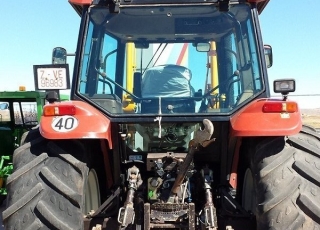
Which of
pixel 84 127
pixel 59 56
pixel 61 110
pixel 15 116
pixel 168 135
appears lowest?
pixel 15 116

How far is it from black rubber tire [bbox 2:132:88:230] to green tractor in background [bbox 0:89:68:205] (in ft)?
19.4

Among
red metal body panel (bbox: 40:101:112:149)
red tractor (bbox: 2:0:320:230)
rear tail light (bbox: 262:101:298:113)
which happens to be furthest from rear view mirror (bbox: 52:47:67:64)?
rear tail light (bbox: 262:101:298:113)

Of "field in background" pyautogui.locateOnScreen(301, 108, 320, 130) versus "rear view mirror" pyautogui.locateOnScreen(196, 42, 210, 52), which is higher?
"rear view mirror" pyautogui.locateOnScreen(196, 42, 210, 52)

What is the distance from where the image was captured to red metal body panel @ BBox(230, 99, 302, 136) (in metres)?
3.30

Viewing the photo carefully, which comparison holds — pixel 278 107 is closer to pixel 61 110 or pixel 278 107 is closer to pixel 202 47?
pixel 202 47

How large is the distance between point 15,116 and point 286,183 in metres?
8.06

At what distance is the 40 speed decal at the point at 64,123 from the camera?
11.2ft

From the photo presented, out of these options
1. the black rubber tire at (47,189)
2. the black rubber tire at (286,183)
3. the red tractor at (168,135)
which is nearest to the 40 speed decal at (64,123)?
the red tractor at (168,135)

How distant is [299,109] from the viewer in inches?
136

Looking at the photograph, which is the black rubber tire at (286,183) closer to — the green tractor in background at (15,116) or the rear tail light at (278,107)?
the rear tail light at (278,107)

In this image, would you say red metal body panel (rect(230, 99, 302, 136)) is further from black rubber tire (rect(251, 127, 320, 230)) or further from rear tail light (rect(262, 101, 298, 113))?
black rubber tire (rect(251, 127, 320, 230))

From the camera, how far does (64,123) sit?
3.44m

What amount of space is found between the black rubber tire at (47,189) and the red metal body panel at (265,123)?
3.69 feet

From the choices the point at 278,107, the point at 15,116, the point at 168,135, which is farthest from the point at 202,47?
the point at 15,116
